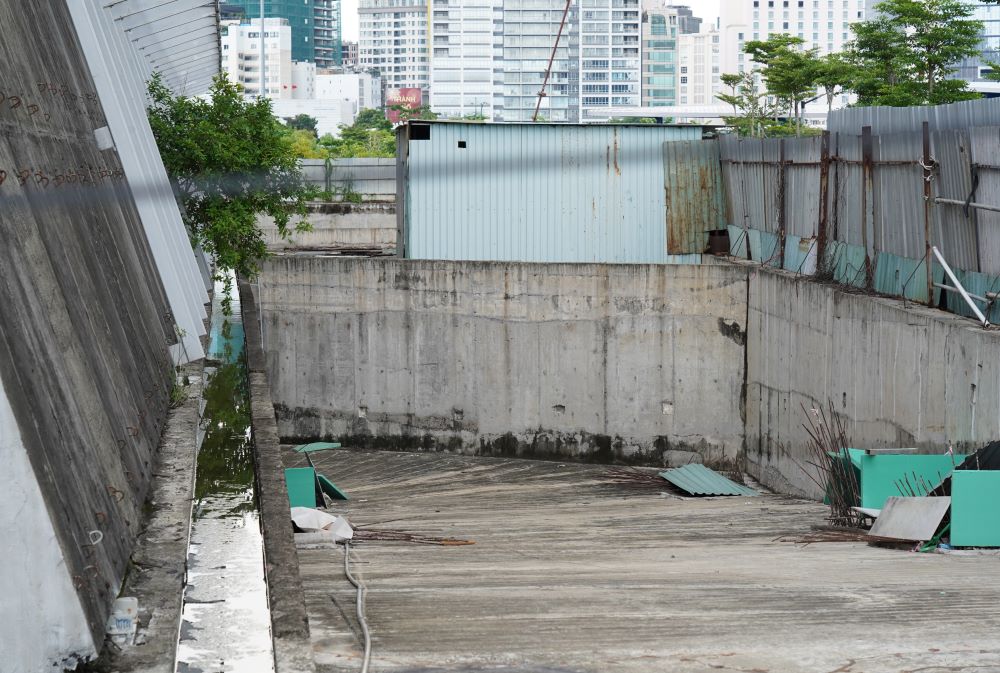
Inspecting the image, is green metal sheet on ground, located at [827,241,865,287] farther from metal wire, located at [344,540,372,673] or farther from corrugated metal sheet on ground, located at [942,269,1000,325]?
metal wire, located at [344,540,372,673]

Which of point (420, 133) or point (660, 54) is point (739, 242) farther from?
point (660, 54)

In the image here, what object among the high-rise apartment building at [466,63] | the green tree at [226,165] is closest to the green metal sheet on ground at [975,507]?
the green tree at [226,165]

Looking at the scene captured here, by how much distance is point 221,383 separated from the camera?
13.2 meters

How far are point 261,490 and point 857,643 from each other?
169 inches

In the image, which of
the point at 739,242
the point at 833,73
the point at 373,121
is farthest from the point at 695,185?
the point at 373,121

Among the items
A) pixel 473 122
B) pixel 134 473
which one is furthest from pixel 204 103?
pixel 134 473

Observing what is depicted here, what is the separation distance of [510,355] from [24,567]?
15.7 metres

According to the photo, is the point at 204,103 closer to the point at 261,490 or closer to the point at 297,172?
the point at 297,172

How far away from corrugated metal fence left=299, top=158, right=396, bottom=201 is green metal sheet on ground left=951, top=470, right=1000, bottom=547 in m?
20.9

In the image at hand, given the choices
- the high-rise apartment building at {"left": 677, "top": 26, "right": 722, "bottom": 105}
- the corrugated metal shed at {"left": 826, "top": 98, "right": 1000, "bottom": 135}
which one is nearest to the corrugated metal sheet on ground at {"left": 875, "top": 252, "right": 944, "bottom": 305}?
the corrugated metal shed at {"left": 826, "top": 98, "right": 1000, "bottom": 135}

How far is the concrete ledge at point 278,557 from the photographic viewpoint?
17.3 ft

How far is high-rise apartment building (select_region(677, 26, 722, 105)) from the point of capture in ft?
580

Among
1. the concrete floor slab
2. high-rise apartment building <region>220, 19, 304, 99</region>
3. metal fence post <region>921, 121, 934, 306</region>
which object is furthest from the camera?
high-rise apartment building <region>220, 19, 304, 99</region>

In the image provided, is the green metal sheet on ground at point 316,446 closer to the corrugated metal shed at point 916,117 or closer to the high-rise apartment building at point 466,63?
the corrugated metal shed at point 916,117
